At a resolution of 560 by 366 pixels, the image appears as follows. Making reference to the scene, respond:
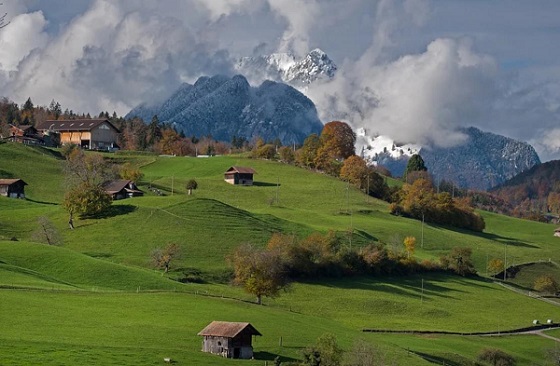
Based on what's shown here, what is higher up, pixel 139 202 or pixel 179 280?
pixel 139 202

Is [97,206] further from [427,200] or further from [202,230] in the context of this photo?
[427,200]

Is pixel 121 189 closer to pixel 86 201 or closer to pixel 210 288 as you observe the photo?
pixel 86 201

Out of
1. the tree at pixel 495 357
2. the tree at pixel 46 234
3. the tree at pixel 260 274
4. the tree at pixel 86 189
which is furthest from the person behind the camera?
the tree at pixel 86 189

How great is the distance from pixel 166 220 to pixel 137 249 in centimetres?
1319

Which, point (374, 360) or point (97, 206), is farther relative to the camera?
point (97, 206)

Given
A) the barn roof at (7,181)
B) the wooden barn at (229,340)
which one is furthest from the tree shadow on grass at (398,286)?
the barn roof at (7,181)

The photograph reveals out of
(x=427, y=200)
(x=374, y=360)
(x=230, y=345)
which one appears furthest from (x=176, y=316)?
(x=427, y=200)

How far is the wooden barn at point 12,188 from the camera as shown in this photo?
167 meters

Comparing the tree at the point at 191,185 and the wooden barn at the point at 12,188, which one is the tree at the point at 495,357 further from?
the tree at the point at 191,185

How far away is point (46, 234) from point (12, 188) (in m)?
37.2

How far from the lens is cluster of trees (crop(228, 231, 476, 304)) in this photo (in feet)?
366

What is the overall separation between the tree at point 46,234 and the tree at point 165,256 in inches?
602

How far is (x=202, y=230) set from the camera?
142 meters

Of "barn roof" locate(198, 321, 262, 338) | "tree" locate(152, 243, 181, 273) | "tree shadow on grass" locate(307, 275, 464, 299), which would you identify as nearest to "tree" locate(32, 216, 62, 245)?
"tree" locate(152, 243, 181, 273)
